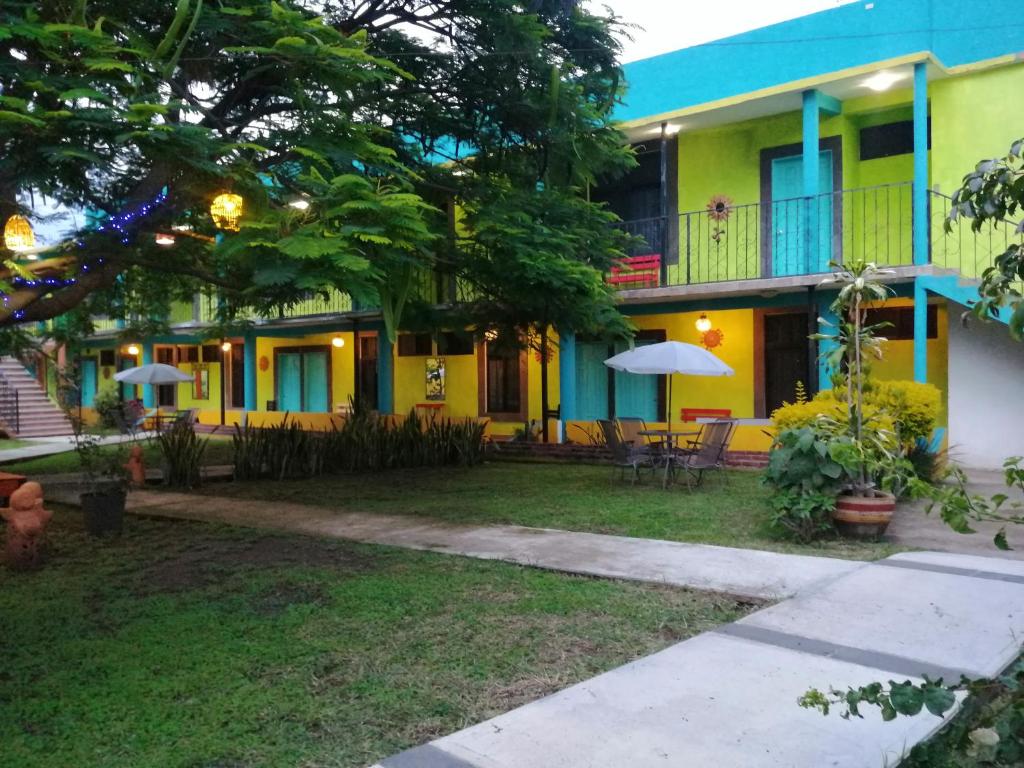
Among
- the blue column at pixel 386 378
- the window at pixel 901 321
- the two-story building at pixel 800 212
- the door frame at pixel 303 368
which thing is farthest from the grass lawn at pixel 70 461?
the window at pixel 901 321

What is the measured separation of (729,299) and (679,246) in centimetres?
168

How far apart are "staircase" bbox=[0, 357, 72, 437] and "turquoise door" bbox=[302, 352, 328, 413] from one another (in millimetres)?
7558

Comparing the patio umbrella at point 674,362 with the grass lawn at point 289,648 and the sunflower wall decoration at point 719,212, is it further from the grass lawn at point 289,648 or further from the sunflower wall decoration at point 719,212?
the grass lawn at point 289,648

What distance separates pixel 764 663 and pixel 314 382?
2103 cm

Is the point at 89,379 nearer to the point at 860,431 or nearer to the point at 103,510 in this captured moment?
the point at 103,510

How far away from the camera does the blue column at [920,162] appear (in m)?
11.5

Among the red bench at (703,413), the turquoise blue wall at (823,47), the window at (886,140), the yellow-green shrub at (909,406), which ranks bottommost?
the red bench at (703,413)

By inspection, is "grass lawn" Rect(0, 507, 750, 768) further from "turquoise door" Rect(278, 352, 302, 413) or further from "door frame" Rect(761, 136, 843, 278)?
"turquoise door" Rect(278, 352, 302, 413)

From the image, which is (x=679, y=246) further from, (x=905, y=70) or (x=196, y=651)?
(x=196, y=651)

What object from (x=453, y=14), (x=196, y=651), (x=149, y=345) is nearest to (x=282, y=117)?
(x=453, y=14)

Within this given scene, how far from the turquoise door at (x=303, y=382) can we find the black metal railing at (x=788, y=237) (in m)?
11.5

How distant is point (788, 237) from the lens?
13.9 meters

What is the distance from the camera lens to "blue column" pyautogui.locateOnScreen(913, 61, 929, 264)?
1154cm

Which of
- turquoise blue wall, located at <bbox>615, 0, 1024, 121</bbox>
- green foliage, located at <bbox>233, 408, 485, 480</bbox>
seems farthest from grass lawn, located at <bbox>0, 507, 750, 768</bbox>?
turquoise blue wall, located at <bbox>615, 0, 1024, 121</bbox>
